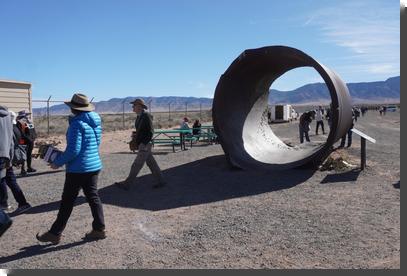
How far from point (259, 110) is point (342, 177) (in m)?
4.77

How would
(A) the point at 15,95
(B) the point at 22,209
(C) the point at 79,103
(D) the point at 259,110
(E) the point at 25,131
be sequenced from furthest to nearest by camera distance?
(A) the point at 15,95 → (D) the point at 259,110 → (E) the point at 25,131 → (B) the point at 22,209 → (C) the point at 79,103

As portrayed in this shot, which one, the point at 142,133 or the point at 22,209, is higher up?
the point at 142,133

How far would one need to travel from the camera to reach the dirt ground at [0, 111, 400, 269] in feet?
17.1

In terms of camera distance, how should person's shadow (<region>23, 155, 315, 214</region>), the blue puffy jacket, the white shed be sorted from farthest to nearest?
the white shed < person's shadow (<region>23, 155, 315, 214</region>) < the blue puffy jacket

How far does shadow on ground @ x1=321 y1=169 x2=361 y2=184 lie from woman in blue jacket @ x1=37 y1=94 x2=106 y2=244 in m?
4.85

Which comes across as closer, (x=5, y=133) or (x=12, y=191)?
(x=5, y=133)

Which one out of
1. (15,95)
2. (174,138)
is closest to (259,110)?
(174,138)

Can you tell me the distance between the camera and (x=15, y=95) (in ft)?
54.1

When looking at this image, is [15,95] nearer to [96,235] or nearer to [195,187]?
[195,187]

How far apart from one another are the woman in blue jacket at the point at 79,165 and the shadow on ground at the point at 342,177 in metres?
4.85

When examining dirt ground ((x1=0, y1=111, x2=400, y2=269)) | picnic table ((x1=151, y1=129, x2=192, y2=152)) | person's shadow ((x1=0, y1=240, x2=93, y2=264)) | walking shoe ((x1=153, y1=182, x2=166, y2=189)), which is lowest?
person's shadow ((x1=0, y1=240, x2=93, y2=264))

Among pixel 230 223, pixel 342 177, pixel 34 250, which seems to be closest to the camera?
pixel 34 250

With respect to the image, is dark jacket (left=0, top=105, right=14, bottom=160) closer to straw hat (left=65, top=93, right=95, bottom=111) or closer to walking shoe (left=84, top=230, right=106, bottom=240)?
straw hat (left=65, top=93, right=95, bottom=111)

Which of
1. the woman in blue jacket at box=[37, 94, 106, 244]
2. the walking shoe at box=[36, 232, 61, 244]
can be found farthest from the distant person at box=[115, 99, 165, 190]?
the walking shoe at box=[36, 232, 61, 244]
